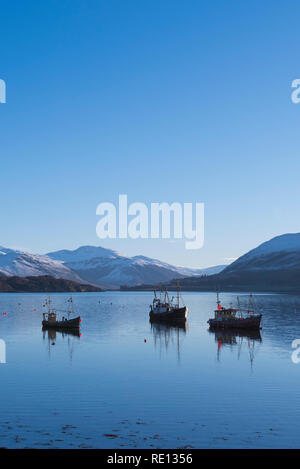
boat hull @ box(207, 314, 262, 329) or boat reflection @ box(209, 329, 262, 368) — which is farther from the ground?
boat hull @ box(207, 314, 262, 329)

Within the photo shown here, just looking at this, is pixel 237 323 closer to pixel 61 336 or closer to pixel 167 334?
pixel 167 334

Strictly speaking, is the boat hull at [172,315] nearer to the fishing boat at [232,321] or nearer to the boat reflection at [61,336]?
the fishing boat at [232,321]

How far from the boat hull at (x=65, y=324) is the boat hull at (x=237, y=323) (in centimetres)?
3098

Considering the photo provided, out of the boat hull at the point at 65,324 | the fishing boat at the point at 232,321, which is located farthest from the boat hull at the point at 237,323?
the boat hull at the point at 65,324

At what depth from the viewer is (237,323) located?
10781cm

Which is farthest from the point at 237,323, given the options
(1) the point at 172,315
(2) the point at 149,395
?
(2) the point at 149,395

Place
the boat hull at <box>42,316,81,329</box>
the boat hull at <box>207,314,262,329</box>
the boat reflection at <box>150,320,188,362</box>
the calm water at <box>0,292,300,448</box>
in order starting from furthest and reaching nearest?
the boat hull at <box>42,316,81,329</box>, the boat hull at <box>207,314,262,329</box>, the boat reflection at <box>150,320,188,362</box>, the calm water at <box>0,292,300,448</box>

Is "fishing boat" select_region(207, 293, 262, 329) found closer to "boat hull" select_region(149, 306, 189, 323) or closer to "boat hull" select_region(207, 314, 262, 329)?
"boat hull" select_region(207, 314, 262, 329)

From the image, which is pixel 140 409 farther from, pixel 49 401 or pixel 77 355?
pixel 77 355

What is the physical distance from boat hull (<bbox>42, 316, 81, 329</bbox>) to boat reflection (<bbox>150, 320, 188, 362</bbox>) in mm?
17211

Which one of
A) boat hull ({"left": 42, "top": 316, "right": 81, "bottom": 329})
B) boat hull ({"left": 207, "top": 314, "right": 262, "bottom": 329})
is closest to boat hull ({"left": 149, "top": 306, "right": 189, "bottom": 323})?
boat hull ({"left": 207, "top": 314, "right": 262, "bottom": 329})

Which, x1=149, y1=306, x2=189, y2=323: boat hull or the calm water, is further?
x1=149, y1=306, x2=189, y2=323: boat hull

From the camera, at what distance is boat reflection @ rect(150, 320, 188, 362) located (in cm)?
8397
